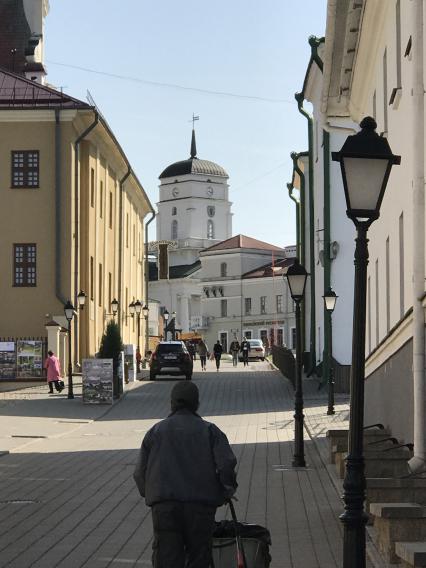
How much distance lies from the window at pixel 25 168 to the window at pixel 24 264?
2361 millimetres

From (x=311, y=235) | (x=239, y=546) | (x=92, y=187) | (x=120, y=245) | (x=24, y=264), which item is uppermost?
(x=92, y=187)

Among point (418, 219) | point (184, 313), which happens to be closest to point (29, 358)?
point (418, 219)

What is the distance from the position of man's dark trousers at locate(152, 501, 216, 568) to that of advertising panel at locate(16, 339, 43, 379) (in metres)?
37.4

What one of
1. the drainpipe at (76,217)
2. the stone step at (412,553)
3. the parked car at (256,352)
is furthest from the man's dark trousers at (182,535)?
the parked car at (256,352)

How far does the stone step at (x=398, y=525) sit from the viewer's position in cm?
908

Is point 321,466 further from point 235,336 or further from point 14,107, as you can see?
point 235,336

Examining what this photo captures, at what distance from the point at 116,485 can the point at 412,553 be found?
9.21m

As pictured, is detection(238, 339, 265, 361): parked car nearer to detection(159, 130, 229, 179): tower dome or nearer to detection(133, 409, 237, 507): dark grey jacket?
detection(159, 130, 229, 179): tower dome

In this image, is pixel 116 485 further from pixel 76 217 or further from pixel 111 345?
pixel 76 217

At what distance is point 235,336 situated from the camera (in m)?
128

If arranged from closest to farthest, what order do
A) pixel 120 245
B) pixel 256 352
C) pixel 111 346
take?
pixel 111 346
pixel 120 245
pixel 256 352

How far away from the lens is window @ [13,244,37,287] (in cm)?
4750

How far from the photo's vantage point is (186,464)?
7793mm

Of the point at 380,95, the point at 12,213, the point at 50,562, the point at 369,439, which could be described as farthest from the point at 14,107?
the point at 50,562
